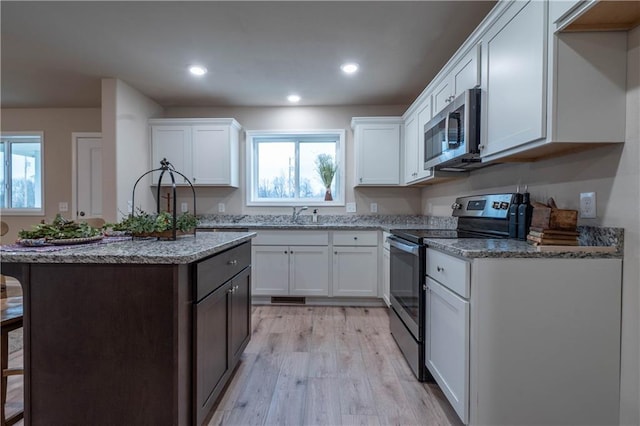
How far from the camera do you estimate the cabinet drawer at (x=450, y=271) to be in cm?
141

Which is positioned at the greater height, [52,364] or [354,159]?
[354,159]

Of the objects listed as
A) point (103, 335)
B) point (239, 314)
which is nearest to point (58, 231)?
point (103, 335)

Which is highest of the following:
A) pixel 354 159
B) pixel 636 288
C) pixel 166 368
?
pixel 354 159

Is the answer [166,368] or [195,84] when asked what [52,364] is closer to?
[166,368]

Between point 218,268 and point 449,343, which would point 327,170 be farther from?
point 449,343

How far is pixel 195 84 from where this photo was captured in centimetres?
341

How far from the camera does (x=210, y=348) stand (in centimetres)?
156

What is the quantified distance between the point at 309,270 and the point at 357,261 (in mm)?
549

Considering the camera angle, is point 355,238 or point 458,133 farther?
point 355,238

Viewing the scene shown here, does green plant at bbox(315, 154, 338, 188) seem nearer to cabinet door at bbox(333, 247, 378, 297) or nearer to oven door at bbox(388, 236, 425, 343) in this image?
cabinet door at bbox(333, 247, 378, 297)

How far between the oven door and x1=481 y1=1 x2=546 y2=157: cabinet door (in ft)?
2.54

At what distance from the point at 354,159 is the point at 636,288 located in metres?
2.96

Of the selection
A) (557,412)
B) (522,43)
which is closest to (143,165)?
(522,43)

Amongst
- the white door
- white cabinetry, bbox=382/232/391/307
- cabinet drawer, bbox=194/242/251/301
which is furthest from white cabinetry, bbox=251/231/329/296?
the white door
